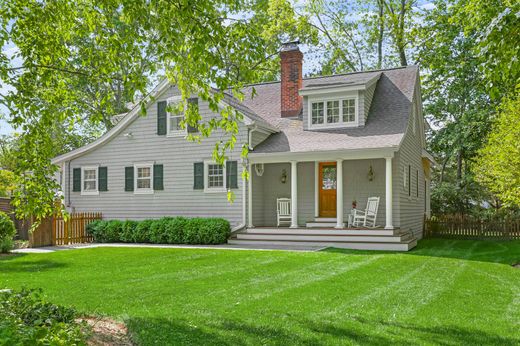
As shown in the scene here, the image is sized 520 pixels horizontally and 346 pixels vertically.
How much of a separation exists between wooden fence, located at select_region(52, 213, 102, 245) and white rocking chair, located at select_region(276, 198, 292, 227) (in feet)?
23.3

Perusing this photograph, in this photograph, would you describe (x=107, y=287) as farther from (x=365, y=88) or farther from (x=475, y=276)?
(x=365, y=88)

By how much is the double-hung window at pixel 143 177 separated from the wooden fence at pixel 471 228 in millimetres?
11995

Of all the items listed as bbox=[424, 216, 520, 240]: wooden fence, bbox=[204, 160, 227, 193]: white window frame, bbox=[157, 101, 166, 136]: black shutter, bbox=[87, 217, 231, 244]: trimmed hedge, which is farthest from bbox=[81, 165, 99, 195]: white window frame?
bbox=[424, 216, 520, 240]: wooden fence

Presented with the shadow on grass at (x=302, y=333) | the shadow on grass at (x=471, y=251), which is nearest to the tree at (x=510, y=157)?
the shadow on grass at (x=471, y=251)

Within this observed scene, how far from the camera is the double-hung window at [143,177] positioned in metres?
18.7

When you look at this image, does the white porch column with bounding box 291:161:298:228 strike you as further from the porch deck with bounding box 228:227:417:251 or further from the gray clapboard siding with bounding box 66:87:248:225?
the gray clapboard siding with bounding box 66:87:248:225

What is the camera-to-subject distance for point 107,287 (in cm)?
786

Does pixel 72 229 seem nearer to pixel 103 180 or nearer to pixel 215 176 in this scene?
pixel 103 180

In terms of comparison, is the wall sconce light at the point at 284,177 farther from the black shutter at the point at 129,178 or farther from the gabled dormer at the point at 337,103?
the black shutter at the point at 129,178

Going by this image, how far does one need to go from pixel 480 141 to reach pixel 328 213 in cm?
1247

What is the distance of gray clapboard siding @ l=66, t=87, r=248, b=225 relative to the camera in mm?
17281

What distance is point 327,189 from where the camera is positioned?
1725 centimetres

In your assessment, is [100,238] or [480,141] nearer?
[100,238]

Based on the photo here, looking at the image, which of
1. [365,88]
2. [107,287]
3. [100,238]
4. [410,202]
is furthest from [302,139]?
[107,287]
